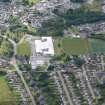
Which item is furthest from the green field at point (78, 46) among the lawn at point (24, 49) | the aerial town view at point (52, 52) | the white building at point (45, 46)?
the lawn at point (24, 49)

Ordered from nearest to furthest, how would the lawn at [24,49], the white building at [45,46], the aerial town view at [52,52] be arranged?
the aerial town view at [52,52] → the lawn at [24,49] → the white building at [45,46]

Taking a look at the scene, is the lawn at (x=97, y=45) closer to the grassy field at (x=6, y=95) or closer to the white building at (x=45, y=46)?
the white building at (x=45, y=46)

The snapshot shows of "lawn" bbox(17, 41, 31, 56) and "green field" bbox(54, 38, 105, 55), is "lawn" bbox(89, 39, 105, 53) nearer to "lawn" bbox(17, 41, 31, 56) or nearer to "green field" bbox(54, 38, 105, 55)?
"green field" bbox(54, 38, 105, 55)

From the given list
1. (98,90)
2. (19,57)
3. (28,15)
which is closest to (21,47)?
(19,57)

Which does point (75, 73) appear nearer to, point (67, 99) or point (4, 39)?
point (67, 99)

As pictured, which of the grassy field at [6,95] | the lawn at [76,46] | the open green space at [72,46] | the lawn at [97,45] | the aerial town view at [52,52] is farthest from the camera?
the lawn at [97,45]
